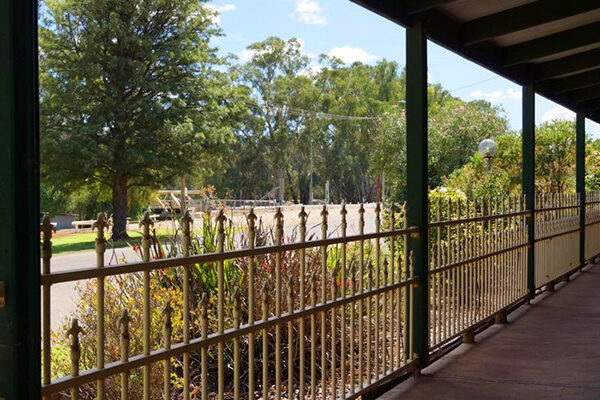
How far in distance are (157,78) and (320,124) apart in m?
28.5

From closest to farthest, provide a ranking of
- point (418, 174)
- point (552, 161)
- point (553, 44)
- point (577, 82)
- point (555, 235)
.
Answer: point (418, 174)
point (553, 44)
point (577, 82)
point (555, 235)
point (552, 161)

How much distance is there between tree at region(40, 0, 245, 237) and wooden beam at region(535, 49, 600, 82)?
20225 millimetres

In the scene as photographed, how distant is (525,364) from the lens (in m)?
5.02

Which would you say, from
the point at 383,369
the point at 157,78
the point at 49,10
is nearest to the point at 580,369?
the point at 383,369

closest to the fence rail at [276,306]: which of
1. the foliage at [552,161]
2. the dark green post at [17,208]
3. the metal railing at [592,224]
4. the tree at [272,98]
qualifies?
the dark green post at [17,208]

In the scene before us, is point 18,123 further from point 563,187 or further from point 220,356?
point 563,187

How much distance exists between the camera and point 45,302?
2076 mm

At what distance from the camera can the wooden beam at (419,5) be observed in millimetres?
4520

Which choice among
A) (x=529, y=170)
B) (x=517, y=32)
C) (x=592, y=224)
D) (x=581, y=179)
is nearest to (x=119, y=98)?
(x=581, y=179)

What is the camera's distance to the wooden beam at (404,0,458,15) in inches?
178

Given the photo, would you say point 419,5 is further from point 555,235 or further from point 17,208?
point 555,235

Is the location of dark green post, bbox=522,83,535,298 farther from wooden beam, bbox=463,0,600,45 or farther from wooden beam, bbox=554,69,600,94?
wooden beam, bbox=463,0,600,45

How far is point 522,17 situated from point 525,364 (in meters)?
2.82

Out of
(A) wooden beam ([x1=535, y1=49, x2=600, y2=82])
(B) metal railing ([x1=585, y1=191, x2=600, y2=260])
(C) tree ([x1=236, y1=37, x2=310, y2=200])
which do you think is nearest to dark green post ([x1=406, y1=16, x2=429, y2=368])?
(A) wooden beam ([x1=535, y1=49, x2=600, y2=82])
